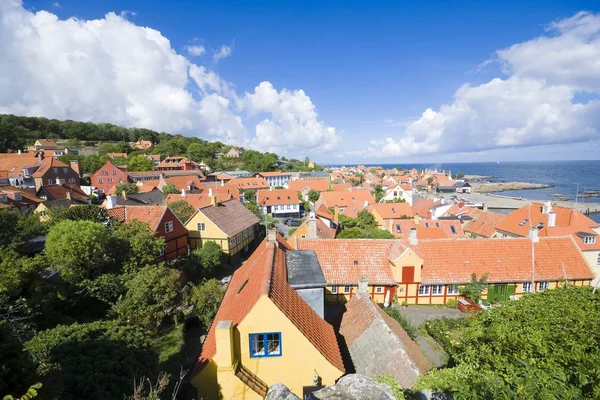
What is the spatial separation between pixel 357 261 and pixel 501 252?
45.4 feet

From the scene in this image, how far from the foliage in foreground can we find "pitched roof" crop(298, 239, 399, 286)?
13604 millimetres

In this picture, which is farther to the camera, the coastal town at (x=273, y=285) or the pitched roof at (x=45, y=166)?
the pitched roof at (x=45, y=166)

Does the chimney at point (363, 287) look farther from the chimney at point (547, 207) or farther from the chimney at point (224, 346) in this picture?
the chimney at point (547, 207)

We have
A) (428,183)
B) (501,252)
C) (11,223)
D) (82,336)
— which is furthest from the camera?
(428,183)

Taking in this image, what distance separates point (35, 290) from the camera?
18.1 metres

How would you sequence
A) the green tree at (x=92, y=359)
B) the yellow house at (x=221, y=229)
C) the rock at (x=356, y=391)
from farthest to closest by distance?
the yellow house at (x=221, y=229) → the green tree at (x=92, y=359) → the rock at (x=356, y=391)

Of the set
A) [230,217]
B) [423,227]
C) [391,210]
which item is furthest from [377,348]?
[391,210]

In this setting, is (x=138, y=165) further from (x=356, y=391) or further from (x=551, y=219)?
(x=356, y=391)

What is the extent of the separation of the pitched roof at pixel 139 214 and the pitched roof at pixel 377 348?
20471 millimetres

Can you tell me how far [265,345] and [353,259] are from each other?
15.5m

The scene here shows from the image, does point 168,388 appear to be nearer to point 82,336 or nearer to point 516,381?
point 82,336

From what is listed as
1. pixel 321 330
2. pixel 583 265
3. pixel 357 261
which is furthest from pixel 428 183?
pixel 321 330

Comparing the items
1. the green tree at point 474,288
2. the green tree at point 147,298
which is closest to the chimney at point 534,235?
the green tree at point 474,288

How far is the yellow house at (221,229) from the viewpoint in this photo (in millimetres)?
34688
